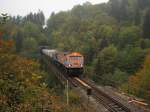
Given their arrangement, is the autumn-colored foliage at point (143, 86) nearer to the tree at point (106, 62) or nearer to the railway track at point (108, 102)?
the railway track at point (108, 102)

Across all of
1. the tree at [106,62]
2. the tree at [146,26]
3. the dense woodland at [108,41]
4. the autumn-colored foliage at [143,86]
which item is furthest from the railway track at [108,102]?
the tree at [146,26]

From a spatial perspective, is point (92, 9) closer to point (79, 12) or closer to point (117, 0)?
point (79, 12)

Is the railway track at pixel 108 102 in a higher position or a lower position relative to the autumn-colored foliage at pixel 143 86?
higher

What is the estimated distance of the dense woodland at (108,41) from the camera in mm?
45303

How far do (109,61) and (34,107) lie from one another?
5663cm

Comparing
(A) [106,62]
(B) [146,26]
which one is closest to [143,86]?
(A) [106,62]

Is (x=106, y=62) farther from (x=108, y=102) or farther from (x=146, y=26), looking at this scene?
(x=108, y=102)

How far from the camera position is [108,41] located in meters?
82.2

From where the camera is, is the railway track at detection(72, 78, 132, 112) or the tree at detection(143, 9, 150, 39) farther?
the tree at detection(143, 9, 150, 39)

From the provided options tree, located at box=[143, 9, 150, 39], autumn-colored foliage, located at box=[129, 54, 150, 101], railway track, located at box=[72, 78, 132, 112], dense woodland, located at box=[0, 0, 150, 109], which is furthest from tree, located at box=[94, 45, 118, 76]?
railway track, located at box=[72, 78, 132, 112]

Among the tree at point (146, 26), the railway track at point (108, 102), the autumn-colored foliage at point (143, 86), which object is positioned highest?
the tree at point (146, 26)

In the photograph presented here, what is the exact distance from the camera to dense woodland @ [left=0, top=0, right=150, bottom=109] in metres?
45.3

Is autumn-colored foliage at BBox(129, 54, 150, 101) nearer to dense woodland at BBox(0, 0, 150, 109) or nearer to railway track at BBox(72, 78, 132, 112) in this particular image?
dense woodland at BBox(0, 0, 150, 109)

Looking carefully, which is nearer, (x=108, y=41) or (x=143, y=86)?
(x=143, y=86)
